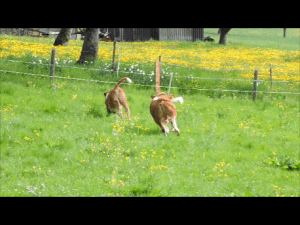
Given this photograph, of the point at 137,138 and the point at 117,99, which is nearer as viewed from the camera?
the point at 137,138

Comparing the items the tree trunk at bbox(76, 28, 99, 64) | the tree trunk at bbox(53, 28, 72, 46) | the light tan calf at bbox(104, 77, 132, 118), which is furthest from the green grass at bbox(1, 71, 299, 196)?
the tree trunk at bbox(53, 28, 72, 46)

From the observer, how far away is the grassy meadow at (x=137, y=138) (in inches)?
286

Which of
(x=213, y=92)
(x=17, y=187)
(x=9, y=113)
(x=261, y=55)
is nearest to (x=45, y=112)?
(x=9, y=113)

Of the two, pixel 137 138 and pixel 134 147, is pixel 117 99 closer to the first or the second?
pixel 137 138

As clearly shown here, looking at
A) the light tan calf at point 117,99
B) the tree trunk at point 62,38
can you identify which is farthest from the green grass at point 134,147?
the tree trunk at point 62,38

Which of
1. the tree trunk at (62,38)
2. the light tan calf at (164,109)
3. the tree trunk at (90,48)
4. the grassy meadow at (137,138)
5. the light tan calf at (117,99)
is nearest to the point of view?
the grassy meadow at (137,138)

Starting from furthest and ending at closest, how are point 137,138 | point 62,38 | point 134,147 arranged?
point 62,38 < point 137,138 < point 134,147

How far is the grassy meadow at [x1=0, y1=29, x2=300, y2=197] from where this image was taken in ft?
23.9

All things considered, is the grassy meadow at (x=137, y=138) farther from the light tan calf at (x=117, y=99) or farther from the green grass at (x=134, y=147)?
the light tan calf at (x=117, y=99)

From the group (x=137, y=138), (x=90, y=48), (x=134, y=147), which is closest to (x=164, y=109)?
(x=137, y=138)

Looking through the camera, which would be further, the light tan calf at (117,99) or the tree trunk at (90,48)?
the tree trunk at (90,48)

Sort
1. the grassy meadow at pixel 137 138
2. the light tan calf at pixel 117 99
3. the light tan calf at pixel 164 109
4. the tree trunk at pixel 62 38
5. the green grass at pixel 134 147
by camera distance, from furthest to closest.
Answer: the tree trunk at pixel 62 38 < the light tan calf at pixel 117 99 < the light tan calf at pixel 164 109 < the grassy meadow at pixel 137 138 < the green grass at pixel 134 147

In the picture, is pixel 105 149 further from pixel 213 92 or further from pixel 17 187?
pixel 213 92

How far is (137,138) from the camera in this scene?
1005 centimetres
